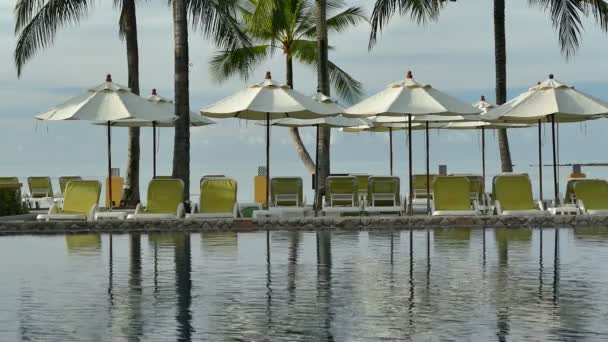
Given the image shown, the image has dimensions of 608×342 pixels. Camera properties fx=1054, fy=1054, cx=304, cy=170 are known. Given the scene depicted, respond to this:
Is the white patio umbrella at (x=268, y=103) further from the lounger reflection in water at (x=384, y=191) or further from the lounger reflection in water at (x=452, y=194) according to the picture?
the lounger reflection in water at (x=452, y=194)

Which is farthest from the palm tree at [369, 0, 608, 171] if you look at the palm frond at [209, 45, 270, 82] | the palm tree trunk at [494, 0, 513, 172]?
the palm frond at [209, 45, 270, 82]

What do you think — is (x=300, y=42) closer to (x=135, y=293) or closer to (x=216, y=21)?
(x=216, y=21)

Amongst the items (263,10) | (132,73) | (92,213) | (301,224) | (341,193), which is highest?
(263,10)

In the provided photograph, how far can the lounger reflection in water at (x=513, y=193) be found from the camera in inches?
763

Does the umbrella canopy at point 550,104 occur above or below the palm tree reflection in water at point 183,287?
above

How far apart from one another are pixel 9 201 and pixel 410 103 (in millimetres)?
9103

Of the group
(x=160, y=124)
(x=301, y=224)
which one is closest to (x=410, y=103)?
(x=301, y=224)

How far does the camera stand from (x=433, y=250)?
14.4m

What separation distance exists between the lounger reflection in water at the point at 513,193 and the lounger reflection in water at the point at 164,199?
580 cm

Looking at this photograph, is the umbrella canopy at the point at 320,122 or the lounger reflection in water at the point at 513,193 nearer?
the lounger reflection in water at the point at 513,193

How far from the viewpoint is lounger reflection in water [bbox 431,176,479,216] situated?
19.3 meters

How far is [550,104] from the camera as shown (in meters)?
20.2

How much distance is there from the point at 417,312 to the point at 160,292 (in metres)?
2.64

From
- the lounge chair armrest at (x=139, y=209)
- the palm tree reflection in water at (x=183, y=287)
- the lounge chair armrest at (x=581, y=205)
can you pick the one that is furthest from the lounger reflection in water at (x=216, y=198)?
the lounge chair armrest at (x=581, y=205)
